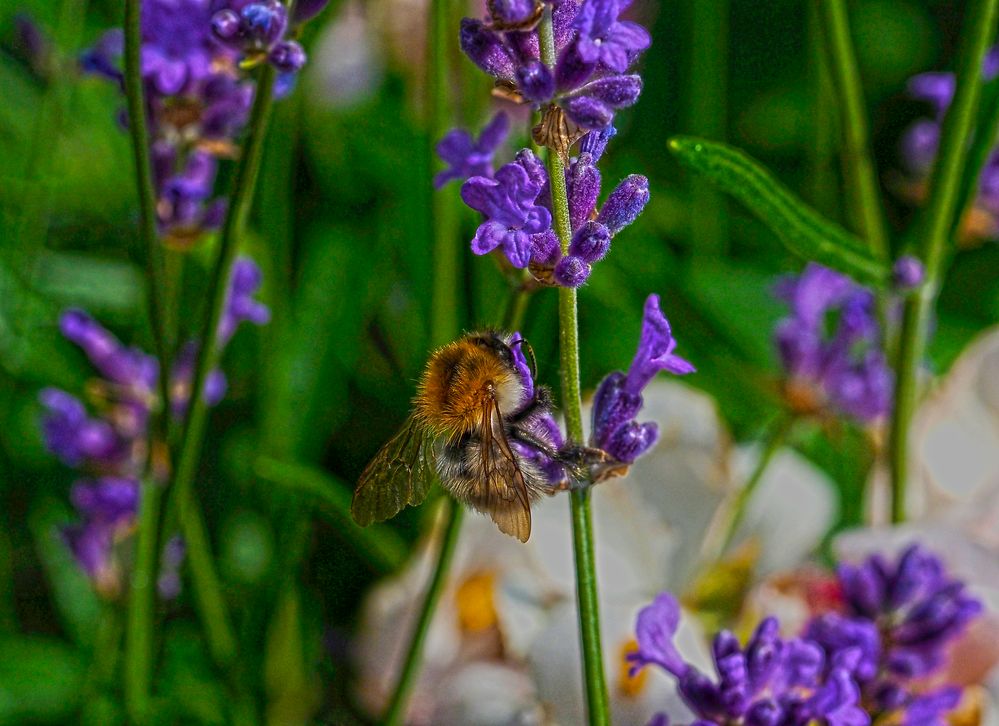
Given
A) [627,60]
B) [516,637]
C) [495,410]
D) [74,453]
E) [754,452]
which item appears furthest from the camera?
[754,452]

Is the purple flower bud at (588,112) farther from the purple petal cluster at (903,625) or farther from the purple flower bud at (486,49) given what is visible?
the purple petal cluster at (903,625)

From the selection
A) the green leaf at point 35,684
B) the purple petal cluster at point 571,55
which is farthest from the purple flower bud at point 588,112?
the green leaf at point 35,684

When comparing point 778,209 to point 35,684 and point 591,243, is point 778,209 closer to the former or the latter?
point 591,243

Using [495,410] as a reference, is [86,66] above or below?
above

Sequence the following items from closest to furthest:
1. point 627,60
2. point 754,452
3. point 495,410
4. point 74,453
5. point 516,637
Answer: point 627,60, point 495,410, point 516,637, point 74,453, point 754,452

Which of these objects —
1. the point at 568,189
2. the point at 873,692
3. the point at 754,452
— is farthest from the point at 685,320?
the point at 568,189

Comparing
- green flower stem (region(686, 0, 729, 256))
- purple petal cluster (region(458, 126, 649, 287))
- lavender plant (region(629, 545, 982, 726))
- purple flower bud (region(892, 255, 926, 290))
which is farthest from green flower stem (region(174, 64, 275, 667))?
green flower stem (region(686, 0, 729, 256))

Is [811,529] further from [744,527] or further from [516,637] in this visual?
[516,637]
